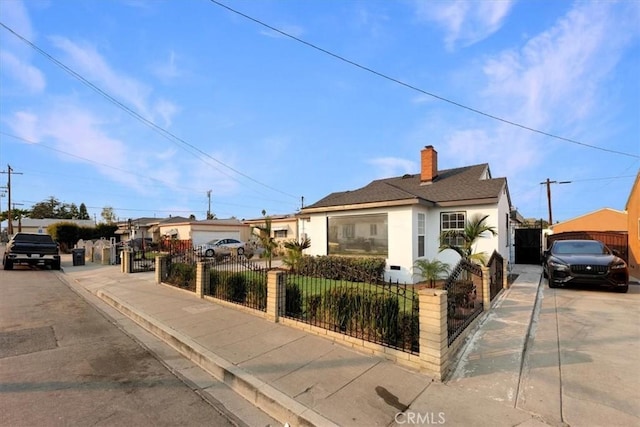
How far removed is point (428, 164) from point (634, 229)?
8.78 metres

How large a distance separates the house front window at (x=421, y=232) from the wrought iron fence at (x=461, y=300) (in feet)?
11.7

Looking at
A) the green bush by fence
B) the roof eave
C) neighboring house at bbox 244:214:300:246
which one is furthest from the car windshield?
neighboring house at bbox 244:214:300:246

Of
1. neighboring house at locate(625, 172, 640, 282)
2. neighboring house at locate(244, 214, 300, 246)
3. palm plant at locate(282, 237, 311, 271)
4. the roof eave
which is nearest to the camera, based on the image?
the roof eave

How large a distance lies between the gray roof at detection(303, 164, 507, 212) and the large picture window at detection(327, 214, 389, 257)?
710 millimetres

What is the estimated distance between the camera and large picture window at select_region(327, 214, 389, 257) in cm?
1273

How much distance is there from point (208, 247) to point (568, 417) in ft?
81.4

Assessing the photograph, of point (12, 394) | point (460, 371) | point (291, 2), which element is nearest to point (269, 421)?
point (460, 371)

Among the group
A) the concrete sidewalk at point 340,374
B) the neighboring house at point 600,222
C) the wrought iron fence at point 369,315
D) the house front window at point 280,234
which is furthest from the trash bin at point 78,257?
the neighboring house at point 600,222

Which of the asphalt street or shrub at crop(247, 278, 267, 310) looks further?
shrub at crop(247, 278, 267, 310)

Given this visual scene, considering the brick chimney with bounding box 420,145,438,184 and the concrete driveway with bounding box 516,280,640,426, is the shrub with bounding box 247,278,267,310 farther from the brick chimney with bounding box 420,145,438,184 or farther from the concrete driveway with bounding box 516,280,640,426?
the brick chimney with bounding box 420,145,438,184

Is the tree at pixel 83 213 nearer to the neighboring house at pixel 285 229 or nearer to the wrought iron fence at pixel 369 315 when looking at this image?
the neighboring house at pixel 285 229

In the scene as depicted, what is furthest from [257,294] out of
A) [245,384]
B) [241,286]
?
[245,384]

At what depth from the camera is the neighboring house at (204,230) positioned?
30.3 meters

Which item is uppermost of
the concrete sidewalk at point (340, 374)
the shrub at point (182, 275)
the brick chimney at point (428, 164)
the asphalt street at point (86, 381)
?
the brick chimney at point (428, 164)
